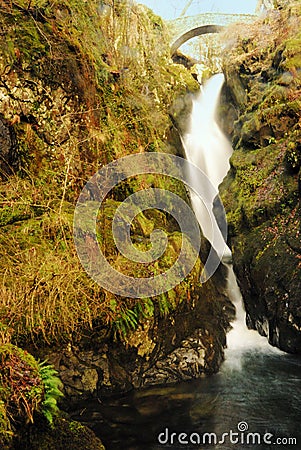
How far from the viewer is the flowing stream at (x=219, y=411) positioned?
4367mm

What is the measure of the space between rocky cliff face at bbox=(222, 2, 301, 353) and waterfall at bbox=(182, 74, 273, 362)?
0.47 m

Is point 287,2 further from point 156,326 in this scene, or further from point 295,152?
point 156,326

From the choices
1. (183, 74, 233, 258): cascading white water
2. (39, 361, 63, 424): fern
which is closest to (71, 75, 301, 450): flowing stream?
(39, 361, 63, 424): fern

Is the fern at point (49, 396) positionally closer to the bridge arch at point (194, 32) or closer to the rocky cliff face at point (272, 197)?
the rocky cliff face at point (272, 197)

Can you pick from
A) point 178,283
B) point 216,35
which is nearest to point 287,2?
point 216,35

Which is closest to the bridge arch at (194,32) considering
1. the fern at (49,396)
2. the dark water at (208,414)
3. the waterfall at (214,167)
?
the waterfall at (214,167)

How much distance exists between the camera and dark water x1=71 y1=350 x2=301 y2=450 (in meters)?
4.35

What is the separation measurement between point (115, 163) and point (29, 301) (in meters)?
3.96

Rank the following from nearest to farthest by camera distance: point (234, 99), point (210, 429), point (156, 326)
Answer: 1. point (210, 429)
2. point (156, 326)
3. point (234, 99)

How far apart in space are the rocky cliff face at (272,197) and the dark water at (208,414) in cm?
161

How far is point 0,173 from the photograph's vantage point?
536 centimetres

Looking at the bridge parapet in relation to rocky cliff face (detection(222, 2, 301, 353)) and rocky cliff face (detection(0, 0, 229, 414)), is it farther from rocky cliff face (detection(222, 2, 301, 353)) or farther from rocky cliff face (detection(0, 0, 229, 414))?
rocky cliff face (detection(0, 0, 229, 414))

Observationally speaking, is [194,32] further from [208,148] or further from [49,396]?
[49,396]

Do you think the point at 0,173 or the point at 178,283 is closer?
the point at 0,173
